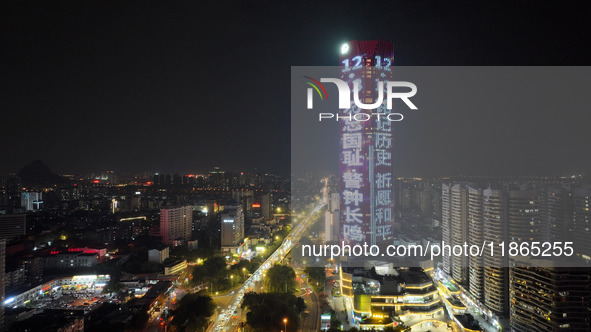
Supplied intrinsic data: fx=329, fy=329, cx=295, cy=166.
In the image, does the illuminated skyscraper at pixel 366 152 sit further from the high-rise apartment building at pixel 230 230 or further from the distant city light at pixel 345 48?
the high-rise apartment building at pixel 230 230

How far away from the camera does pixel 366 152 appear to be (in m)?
6.96

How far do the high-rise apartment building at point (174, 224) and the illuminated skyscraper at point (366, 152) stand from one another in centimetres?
542

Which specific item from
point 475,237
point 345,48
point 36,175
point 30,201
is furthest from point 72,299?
point 36,175

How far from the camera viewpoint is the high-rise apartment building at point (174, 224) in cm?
990

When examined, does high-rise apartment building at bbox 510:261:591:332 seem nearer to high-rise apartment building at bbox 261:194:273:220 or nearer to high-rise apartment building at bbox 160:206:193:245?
high-rise apartment building at bbox 160:206:193:245

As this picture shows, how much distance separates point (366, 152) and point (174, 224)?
6446mm

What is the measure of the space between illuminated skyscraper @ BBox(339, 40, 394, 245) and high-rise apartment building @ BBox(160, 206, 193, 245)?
17.8 ft

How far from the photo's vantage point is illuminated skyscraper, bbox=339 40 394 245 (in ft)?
22.5

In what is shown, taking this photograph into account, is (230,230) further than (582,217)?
Yes

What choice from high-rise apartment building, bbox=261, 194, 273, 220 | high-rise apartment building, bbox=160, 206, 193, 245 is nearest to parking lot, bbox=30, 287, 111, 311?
high-rise apartment building, bbox=160, 206, 193, 245

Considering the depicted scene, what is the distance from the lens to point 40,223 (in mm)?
10531

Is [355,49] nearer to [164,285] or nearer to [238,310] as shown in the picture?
[238,310]

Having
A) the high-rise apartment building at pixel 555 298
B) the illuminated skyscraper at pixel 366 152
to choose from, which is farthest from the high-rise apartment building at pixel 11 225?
the high-rise apartment building at pixel 555 298

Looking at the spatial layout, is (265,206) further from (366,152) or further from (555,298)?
(555,298)
